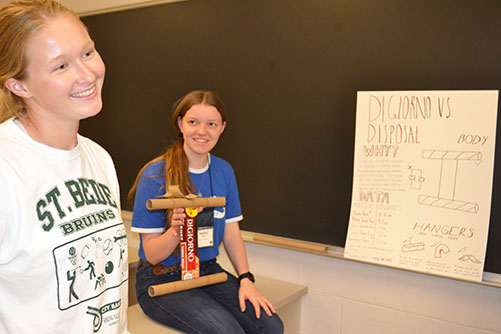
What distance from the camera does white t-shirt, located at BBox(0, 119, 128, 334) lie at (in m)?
0.94

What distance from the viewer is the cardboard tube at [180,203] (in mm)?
1483

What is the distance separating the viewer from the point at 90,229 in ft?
3.52

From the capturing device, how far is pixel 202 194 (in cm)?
193

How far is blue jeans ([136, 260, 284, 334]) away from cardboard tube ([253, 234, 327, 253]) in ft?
1.55

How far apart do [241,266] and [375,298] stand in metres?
0.70

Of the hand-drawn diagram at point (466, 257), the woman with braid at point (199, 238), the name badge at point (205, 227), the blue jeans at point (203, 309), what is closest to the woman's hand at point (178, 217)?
the woman with braid at point (199, 238)

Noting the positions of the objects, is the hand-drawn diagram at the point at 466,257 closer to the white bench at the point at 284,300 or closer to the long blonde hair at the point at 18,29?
the white bench at the point at 284,300

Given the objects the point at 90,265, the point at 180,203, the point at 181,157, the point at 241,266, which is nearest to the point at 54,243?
the point at 90,265

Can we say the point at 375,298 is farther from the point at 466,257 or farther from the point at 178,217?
the point at 178,217

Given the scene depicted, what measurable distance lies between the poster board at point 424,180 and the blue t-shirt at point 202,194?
607 millimetres

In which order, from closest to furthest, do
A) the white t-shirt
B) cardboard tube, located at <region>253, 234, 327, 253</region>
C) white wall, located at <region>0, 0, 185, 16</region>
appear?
the white t-shirt, cardboard tube, located at <region>253, 234, 327, 253</region>, white wall, located at <region>0, 0, 185, 16</region>

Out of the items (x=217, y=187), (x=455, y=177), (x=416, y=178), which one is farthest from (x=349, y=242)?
(x=217, y=187)

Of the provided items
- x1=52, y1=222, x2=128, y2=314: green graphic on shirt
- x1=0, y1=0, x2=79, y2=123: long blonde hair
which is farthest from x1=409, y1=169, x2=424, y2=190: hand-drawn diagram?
Answer: x1=0, y1=0, x2=79, y2=123: long blonde hair

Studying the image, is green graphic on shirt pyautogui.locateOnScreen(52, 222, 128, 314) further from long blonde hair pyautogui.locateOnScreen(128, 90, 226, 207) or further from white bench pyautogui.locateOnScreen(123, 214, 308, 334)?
white bench pyautogui.locateOnScreen(123, 214, 308, 334)
